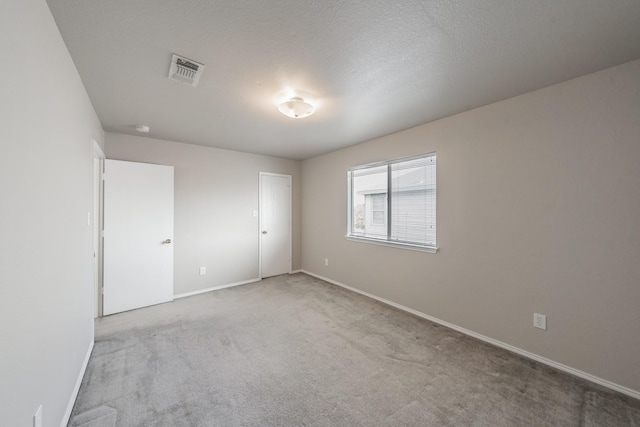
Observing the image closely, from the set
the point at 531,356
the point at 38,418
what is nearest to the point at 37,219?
the point at 38,418

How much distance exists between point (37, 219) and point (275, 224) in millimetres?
→ 3918

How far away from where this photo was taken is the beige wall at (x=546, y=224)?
1.91 metres

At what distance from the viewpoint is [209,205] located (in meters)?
4.31

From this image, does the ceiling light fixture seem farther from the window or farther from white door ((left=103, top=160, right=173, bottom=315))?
white door ((left=103, top=160, right=173, bottom=315))

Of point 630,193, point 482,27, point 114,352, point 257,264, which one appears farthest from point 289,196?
point 630,193

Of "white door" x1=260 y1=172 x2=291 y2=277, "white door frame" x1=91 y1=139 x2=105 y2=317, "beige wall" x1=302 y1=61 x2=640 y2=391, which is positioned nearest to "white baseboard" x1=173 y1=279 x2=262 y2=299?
"white door" x1=260 y1=172 x2=291 y2=277

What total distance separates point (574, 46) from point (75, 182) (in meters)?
3.69

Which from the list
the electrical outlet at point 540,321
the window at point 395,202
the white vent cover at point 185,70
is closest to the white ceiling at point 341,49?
the white vent cover at point 185,70

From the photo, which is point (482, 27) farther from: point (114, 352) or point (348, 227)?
point (114, 352)

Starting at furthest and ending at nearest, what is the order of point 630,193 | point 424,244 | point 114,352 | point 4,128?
1. point 424,244
2. point 114,352
3. point 630,193
4. point 4,128

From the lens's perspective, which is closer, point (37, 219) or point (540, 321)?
point (37, 219)

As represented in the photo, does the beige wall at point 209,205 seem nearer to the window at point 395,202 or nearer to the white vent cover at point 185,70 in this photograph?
the window at point 395,202

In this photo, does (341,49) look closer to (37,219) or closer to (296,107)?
(296,107)

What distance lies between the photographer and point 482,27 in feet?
5.05
